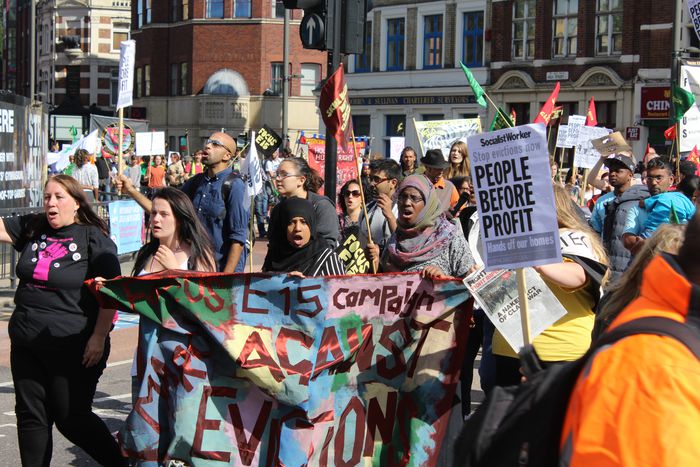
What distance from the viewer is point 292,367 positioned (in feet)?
18.8

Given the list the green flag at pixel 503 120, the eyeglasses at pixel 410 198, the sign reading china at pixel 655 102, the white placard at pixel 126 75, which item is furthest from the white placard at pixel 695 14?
the sign reading china at pixel 655 102

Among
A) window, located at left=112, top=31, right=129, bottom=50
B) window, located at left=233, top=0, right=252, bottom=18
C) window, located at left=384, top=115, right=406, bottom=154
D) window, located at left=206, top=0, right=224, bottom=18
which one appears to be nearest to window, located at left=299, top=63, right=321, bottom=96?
window, located at left=233, top=0, right=252, bottom=18

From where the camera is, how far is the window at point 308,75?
2307 inches

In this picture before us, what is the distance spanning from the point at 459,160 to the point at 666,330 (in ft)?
31.2

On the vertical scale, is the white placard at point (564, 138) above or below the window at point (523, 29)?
below

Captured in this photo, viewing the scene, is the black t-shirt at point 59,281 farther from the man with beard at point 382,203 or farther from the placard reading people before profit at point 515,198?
the man with beard at point 382,203

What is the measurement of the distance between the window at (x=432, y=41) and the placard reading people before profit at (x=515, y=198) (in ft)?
128

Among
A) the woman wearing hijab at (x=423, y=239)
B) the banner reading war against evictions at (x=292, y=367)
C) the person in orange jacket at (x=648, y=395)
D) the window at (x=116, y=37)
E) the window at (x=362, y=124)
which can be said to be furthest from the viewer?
the window at (x=116, y=37)

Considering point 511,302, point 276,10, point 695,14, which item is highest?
point 276,10

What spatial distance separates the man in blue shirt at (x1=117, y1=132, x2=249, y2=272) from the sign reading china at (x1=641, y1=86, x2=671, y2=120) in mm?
29524

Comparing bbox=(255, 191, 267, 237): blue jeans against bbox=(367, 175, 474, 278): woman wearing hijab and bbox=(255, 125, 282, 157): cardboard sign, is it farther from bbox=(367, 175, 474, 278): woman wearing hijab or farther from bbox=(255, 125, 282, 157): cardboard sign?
bbox=(367, 175, 474, 278): woman wearing hijab

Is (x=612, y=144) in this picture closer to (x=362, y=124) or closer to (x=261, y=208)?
(x=261, y=208)

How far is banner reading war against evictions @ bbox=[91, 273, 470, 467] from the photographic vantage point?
568cm

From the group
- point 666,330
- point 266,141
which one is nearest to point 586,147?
point 266,141
